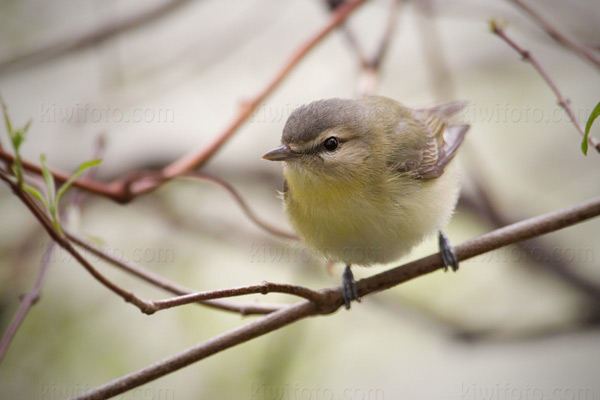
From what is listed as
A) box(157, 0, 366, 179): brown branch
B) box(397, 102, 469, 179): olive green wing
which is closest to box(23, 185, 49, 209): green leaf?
box(157, 0, 366, 179): brown branch

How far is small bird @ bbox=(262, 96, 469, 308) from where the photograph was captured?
2.73 metres

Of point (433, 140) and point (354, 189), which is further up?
point (433, 140)

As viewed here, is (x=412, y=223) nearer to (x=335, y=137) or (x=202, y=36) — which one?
(x=335, y=137)

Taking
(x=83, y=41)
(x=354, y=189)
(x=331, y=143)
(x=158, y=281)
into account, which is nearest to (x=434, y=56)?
(x=331, y=143)

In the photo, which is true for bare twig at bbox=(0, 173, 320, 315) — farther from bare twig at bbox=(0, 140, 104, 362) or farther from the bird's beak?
the bird's beak

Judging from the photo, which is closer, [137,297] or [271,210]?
[137,297]

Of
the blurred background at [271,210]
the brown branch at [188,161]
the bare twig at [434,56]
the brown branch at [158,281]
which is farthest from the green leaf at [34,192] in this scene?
the bare twig at [434,56]

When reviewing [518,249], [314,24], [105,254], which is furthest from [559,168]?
[105,254]

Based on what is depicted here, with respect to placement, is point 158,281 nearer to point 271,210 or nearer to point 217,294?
point 217,294

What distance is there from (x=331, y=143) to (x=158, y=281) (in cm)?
116

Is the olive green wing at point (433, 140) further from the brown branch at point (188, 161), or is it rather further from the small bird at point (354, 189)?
the brown branch at point (188, 161)

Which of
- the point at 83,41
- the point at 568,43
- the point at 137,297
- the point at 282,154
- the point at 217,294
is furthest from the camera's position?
the point at 83,41

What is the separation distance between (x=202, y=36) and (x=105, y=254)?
12.3 ft

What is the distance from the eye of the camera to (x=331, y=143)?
2.88 metres
